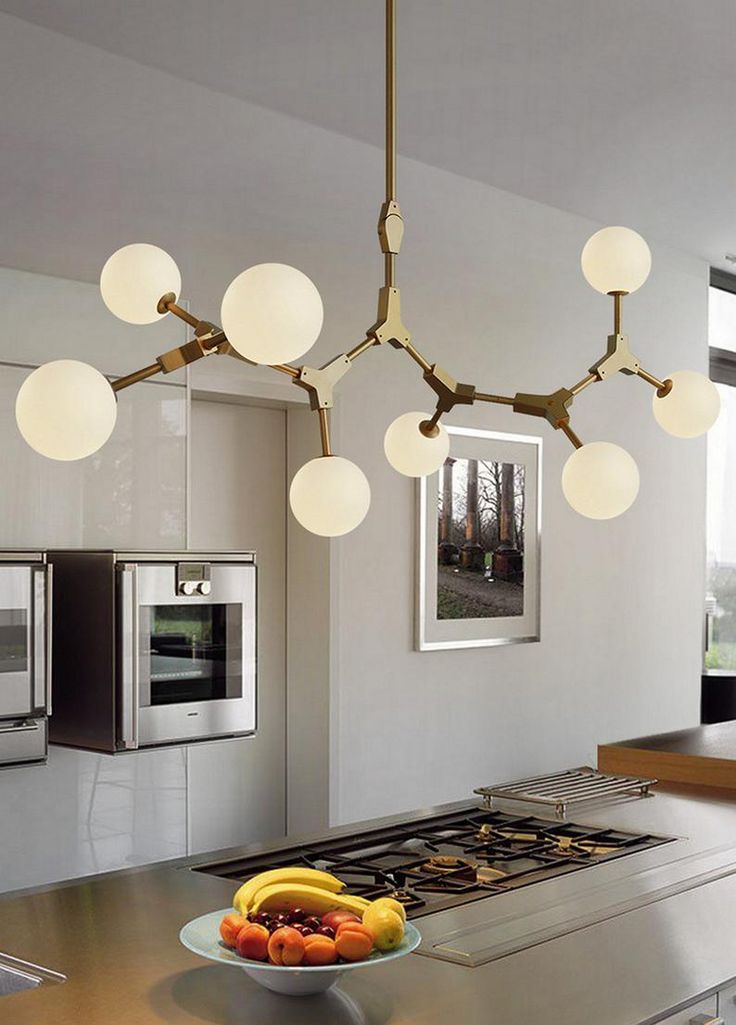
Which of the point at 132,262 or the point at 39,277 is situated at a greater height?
the point at 39,277

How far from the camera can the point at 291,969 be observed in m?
1.53

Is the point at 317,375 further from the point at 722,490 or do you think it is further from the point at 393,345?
the point at 722,490

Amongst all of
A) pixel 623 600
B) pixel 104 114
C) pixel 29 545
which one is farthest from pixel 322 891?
pixel 623 600

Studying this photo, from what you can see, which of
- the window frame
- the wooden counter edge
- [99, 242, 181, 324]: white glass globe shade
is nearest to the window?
the window frame

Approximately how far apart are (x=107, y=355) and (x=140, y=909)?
1.82 m

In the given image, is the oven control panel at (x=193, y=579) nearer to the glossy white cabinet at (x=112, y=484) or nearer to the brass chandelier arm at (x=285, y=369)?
the glossy white cabinet at (x=112, y=484)

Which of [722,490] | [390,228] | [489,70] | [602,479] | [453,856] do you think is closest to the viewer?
[390,228]

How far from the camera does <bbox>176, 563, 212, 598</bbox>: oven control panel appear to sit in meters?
3.27

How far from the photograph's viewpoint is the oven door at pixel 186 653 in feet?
10.3

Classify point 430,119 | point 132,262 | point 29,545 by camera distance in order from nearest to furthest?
point 132,262 < point 29,545 < point 430,119

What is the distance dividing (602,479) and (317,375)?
56 cm

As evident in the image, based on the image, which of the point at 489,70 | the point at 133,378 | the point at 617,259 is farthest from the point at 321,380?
the point at 489,70

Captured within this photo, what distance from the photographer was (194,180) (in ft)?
13.3

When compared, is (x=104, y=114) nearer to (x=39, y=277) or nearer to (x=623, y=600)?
(x=39, y=277)
